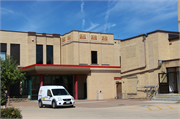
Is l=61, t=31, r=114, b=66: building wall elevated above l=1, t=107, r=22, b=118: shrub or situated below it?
above

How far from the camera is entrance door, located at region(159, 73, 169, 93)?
27734 millimetres

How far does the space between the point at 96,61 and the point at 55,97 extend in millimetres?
24899

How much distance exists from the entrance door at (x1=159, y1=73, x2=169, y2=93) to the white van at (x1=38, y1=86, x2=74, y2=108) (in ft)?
42.7

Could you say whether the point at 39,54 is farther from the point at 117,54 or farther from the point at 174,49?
the point at 174,49

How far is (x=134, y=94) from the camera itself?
31.5m

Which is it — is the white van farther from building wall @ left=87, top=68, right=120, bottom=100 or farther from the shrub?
building wall @ left=87, top=68, right=120, bottom=100

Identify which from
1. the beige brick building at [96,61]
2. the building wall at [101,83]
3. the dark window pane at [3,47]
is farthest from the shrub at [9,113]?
the dark window pane at [3,47]

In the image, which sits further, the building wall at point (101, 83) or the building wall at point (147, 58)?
the building wall at point (101, 83)

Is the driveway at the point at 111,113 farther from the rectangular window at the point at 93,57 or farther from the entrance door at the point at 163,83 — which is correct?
the rectangular window at the point at 93,57

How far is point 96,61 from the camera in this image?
4394 cm

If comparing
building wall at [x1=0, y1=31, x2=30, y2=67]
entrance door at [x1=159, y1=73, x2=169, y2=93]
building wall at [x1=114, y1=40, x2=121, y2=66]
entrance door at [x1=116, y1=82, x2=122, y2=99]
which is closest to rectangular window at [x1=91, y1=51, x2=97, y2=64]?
building wall at [x1=114, y1=40, x2=121, y2=66]

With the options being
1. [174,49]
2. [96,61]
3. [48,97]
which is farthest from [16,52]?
[174,49]

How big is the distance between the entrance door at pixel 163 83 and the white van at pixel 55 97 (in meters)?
13.0

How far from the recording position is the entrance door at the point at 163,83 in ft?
91.0
